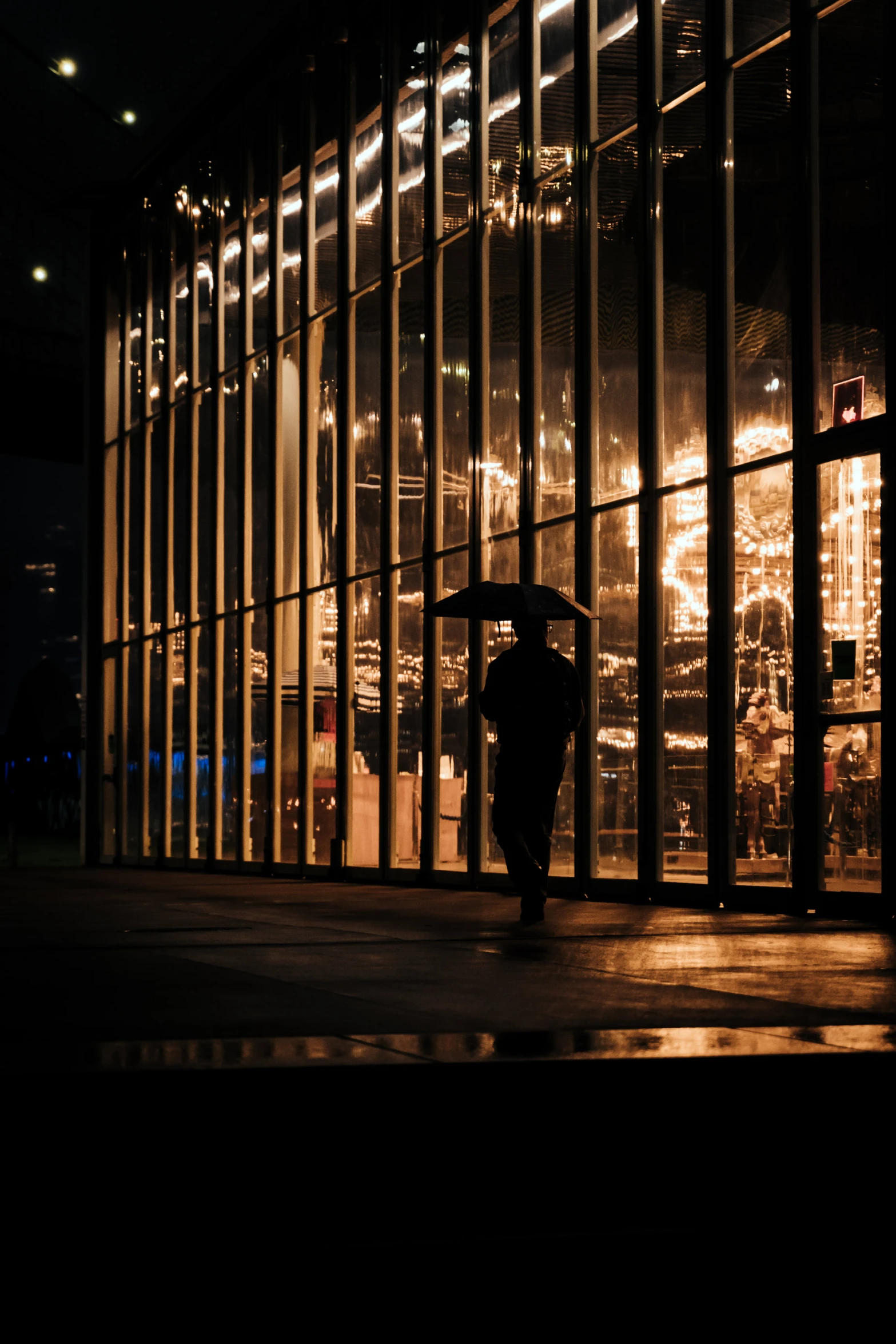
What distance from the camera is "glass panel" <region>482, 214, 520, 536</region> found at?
1497 cm

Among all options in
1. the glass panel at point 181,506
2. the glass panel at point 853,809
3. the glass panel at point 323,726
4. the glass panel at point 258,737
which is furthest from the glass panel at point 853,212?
the glass panel at point 181,506

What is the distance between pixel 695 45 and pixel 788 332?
276cm

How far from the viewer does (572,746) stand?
13.7 meters

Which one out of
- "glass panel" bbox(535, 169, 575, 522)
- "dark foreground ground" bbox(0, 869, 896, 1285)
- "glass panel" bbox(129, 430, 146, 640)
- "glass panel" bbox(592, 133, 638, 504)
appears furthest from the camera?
"glass panel" bbox(129, 430, 146, 640)

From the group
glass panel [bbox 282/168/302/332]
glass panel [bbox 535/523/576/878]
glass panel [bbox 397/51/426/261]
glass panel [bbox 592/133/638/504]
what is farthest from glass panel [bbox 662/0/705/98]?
glass panel [bbox 282/168/302/332]

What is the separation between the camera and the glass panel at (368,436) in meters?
17.6

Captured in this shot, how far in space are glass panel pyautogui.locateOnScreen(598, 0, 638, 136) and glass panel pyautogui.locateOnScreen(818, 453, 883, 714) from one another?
427cm

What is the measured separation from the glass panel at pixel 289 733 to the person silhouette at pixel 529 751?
10128 mm

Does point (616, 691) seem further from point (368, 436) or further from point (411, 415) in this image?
point (368, 436)

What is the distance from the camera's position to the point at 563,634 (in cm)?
1405

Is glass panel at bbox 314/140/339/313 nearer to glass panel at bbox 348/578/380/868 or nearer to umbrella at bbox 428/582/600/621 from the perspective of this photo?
glass panel at bbox 348/578/380/868

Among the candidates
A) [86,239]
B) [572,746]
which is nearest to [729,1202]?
[572,746]

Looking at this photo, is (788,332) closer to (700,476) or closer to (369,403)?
(700,476)

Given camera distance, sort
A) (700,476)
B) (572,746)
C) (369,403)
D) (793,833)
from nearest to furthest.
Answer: (793,833) → (700,476) → (572,746) → (369,403)
